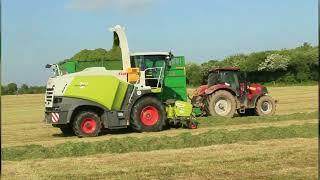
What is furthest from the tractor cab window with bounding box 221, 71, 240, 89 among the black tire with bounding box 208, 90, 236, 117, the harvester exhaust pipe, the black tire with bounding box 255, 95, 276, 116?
the harvester exhaust pipe

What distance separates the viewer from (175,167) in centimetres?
841

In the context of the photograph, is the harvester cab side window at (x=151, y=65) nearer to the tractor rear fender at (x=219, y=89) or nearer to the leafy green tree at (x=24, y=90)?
the tractor rear fender at (x=219, y=89)

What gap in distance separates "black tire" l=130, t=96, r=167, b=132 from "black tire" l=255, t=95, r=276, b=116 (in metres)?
5.03

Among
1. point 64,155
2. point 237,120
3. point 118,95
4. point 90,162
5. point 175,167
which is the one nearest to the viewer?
point 175,167

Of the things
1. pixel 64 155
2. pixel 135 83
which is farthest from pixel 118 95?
pixel 64 155

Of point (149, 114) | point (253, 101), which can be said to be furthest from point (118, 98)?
point (253, 101)

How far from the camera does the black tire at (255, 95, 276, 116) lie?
19003 mm

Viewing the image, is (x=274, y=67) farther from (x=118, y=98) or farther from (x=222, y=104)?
(x=118, y=98)

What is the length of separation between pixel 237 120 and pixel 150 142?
19.3 ft

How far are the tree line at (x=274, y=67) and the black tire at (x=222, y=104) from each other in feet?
104

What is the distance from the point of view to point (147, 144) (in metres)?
11.5

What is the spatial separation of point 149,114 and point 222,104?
4210 mm

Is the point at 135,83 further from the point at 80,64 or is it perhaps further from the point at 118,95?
the point at 80,64

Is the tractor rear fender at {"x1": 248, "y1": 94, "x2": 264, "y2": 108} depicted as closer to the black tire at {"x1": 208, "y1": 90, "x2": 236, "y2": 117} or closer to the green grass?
the black tire at {"x1": 208, "y1": 90, "x2": 236, "y2": 117}
